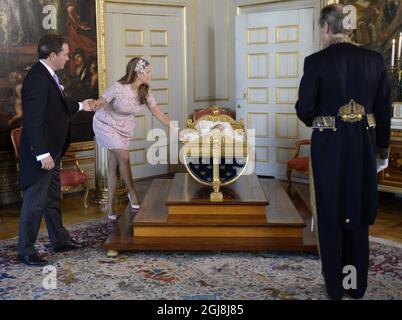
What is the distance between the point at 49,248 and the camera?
4875mm

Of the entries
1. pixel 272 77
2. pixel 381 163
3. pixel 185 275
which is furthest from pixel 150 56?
pixel 381 163

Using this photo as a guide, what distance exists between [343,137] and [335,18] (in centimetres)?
71

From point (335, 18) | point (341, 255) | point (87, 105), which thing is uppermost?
point (335, 18)

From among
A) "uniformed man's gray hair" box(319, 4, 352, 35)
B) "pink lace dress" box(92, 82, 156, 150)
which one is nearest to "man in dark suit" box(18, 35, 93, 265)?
"pink lace dress" box(92, 82, 156, 150)

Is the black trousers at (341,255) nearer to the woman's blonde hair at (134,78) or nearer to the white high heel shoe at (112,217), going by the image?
the woman's blonde hair at (134,78)

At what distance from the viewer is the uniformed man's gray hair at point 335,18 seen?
3236 millimetres

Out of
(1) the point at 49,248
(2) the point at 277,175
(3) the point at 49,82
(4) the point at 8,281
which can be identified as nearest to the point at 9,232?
(1) the point at 49,248

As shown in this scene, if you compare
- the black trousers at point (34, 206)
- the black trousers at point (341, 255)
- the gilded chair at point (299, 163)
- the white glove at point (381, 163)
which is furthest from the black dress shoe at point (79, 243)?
the gilded chair at point (299, 163)

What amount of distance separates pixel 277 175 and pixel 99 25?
3.28m

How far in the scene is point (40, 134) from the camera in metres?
4.16

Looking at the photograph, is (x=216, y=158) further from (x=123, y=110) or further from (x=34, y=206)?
(x=34, y=206)

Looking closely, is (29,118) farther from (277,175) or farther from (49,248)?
(277,175)

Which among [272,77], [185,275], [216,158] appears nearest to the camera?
[185,275]

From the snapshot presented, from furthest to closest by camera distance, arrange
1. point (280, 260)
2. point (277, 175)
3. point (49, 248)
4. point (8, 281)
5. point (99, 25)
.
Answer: point (277, 175), point (99, 25), point (49, 248), point (280, 260), point (8, 281)
